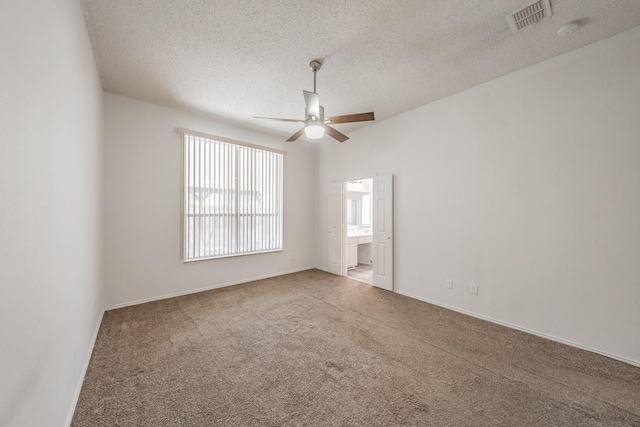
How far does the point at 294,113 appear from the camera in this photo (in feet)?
13.6

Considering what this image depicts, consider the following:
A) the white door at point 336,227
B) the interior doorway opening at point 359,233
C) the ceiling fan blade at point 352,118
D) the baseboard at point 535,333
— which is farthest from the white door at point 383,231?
the ceiling fan blade at point 352,118

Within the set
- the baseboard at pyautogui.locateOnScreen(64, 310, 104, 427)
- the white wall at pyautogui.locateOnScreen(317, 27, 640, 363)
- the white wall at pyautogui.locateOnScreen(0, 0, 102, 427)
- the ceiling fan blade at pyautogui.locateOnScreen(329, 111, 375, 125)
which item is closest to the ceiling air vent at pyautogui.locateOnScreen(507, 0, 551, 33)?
the white wall at pyautogui.locateOnScreen(317, 27, 640, 363)

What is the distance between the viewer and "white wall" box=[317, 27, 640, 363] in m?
2.32

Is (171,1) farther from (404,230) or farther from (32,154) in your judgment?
(404,230)

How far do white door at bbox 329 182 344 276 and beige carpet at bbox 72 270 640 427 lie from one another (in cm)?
205

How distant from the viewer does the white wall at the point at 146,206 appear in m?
3.43

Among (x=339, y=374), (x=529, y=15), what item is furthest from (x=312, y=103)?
(x=339, y=374)

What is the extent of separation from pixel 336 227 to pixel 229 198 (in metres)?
2.27

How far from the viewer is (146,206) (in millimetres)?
3699

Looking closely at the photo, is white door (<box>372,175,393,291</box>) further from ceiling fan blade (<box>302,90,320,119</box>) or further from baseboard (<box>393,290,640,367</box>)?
ceiling fan blade (<box>302,90,320,119</box>)

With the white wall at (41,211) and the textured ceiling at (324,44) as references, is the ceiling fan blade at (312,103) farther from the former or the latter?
the white wall at (41,211)

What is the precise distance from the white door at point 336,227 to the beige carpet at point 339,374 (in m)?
2.05

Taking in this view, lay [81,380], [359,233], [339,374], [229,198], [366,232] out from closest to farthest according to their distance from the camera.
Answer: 1. [81,380]
2. [339,374]
3. [229,198]
4. [359,233]
5. [366,232]

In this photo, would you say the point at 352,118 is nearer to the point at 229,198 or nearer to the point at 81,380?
the point at 229,198
